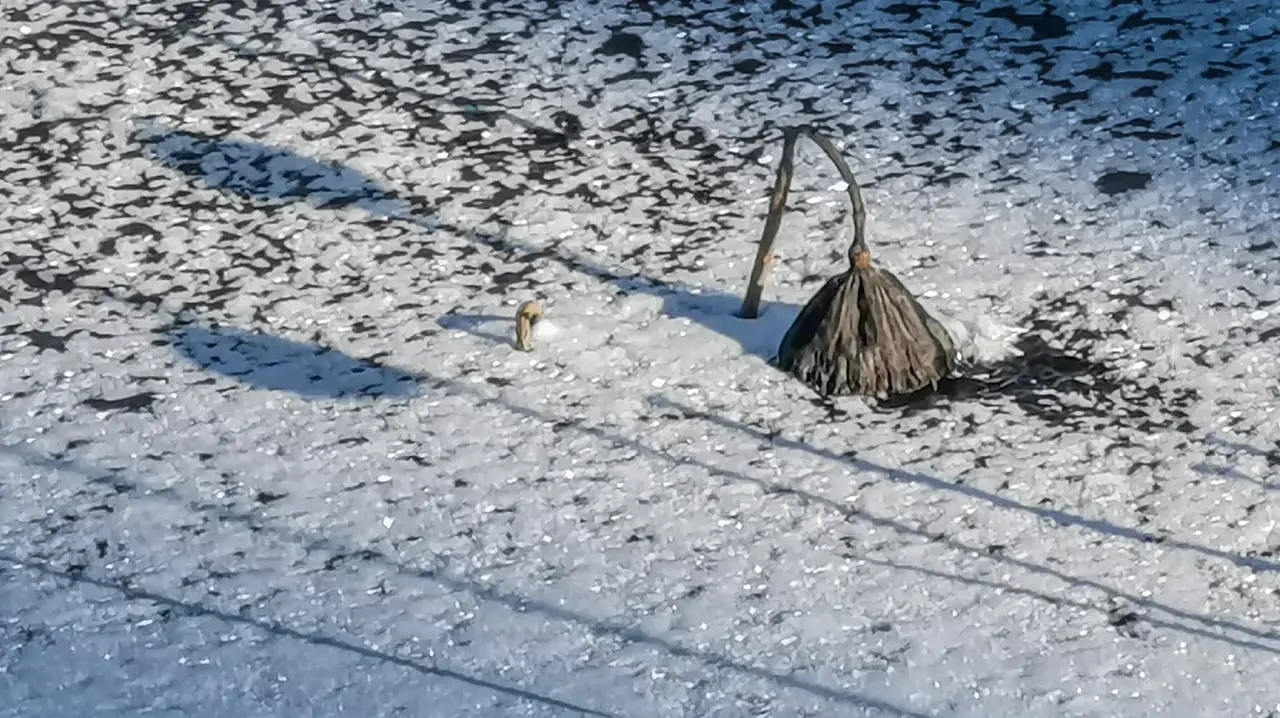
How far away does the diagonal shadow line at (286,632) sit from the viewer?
2.22 m

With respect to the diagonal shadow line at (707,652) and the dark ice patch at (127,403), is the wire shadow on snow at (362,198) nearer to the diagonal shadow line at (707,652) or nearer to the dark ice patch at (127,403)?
the diagonal shadow line at (707,652)

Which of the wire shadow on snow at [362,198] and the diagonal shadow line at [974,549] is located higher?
the wire shadow on snow at [362,198]

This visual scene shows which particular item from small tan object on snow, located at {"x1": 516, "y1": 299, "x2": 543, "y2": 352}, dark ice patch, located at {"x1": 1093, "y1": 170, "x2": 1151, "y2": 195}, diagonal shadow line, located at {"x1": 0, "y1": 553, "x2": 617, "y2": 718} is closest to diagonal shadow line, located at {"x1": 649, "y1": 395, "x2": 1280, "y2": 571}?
small tan object on snow, located at {"x1": 516, "y1": 299, "x2": 543, "y2": 352}

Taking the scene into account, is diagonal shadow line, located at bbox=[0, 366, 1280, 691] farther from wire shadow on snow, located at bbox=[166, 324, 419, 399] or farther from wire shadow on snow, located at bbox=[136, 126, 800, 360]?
wire shadow on snow, located at bbox=[136, 126, 800, 360]

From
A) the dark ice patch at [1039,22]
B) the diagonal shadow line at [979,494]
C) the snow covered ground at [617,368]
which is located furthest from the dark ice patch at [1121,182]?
the diagonal shadow line at [979,494]

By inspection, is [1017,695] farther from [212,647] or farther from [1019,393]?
[212,647]

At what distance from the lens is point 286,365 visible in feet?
9.54

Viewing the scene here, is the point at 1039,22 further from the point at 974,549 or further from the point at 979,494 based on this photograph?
the point at 974,549

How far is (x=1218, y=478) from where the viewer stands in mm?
2555

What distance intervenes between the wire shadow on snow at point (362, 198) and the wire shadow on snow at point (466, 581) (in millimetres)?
380

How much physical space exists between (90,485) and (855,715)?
1220 millimetres

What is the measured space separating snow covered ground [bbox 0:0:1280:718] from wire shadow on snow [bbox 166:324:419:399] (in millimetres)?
10

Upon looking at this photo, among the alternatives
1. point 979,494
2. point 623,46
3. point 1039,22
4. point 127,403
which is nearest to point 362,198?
point 127,403

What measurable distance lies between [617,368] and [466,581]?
56cm
